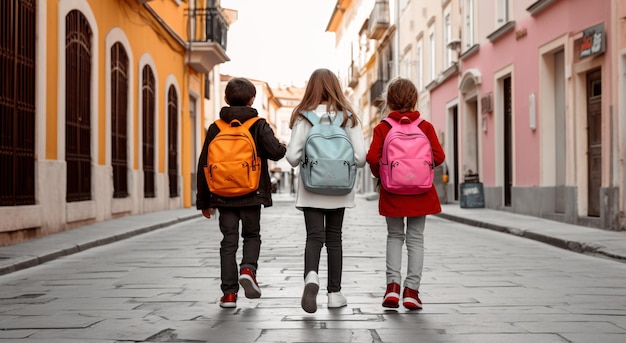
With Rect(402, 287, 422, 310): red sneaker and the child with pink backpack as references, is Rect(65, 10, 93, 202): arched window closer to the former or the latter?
the child with pink backpack

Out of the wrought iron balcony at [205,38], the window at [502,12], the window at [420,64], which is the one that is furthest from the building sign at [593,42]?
the window at [420,64]

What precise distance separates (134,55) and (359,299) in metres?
14.6

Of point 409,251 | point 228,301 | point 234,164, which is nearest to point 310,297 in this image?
point 228,301

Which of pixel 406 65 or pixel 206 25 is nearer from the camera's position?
pixel 206 25

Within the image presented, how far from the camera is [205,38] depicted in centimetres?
2680

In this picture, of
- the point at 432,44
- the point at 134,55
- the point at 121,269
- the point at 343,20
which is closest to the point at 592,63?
the point at 121,269

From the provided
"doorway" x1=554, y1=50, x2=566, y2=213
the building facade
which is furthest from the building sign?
"doorway" x1=554, y1=50, x2=566, y2=213

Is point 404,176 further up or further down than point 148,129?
further down

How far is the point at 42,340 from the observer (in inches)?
198

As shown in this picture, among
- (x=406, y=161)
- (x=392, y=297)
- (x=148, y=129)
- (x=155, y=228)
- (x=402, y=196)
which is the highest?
(x=148, y=129)

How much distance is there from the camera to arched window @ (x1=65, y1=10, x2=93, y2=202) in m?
14.9

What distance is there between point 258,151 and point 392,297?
1.41 metres

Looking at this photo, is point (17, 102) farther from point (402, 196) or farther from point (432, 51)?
point (432, 51)

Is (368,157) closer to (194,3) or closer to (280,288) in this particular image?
(280,288)
